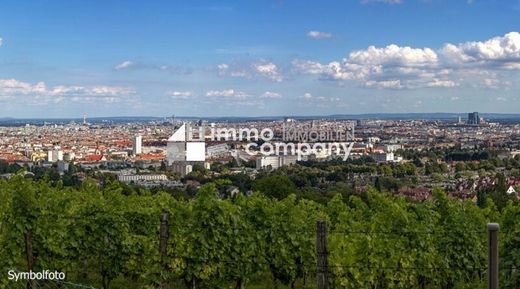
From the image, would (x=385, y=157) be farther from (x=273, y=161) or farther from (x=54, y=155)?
(x=54, y=155)

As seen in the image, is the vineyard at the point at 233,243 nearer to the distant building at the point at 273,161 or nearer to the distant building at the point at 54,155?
the distant building at the point at 273,161

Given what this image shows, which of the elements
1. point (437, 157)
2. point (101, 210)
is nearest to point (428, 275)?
point (101, 210)

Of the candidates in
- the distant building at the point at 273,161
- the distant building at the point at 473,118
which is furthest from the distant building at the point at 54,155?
the distant building at the point at 473,118

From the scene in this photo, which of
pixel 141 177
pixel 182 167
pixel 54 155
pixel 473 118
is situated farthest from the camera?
pixel 473 118

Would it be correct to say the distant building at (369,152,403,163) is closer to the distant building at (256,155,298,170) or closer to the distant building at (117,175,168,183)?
the distant building at (256,155,298,170)

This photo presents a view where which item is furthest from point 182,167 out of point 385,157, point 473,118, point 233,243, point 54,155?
point 473,118

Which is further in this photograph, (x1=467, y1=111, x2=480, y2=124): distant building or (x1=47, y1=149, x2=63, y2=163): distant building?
(x1=467, y1=111, x2=480, y2=124): distant building

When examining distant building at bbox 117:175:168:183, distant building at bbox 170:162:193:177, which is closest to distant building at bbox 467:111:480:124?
distant building at bbox 170:162:193:177

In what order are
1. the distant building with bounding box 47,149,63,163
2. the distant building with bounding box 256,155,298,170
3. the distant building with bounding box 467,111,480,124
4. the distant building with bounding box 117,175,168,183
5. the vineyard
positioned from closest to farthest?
the vineyard → the distant building with bounding box 117,175,168,183 → the distant building with bounding box 256,155,298,170 → the distant building with bounding box 47,149,63,163 → the distant building with bounding box 467,111,480,124
